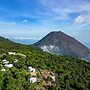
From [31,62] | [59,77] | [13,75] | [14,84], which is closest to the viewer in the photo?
[14,84]

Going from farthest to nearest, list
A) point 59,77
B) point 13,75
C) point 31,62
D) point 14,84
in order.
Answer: point 31,62
point 59,77
point 13,75
point 14,84

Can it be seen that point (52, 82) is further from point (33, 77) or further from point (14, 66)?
point (14, 66)

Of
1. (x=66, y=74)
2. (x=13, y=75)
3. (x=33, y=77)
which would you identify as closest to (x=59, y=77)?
(x=66, y=74)

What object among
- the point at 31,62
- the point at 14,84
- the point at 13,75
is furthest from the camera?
the point at 31,62

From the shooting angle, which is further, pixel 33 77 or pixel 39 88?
pixel 33 77

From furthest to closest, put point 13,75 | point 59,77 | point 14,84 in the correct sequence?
point 59,77 → point 13,75 → point 14,84

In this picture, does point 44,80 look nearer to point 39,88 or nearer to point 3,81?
point 39,88

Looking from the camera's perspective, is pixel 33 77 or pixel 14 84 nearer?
pixel 14 84

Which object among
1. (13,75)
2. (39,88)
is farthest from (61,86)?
(13,75)
